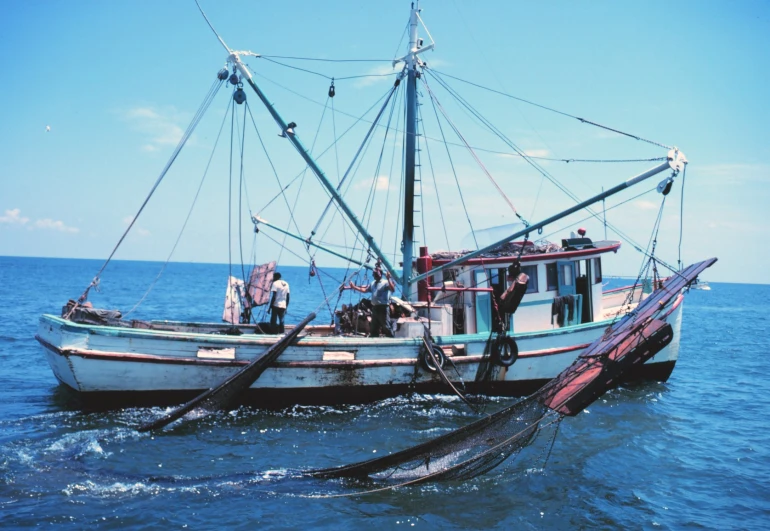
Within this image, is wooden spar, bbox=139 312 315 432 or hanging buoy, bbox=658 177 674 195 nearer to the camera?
wooden spar, bbox=139 312 315 432

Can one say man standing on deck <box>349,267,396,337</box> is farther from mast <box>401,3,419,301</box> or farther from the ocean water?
the ocean water

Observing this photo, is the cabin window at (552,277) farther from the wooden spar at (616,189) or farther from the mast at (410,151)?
the mast at (410,151)

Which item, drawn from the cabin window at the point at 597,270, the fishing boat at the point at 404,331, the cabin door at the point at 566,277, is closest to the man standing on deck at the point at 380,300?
the fishing boat at the point at 404,331

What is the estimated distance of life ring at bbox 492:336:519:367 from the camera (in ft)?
40.9

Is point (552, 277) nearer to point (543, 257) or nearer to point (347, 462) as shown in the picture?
point (543, 257)

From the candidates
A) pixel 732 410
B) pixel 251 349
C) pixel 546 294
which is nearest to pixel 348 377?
pixel 251 349

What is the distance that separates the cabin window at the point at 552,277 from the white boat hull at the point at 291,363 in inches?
53.8

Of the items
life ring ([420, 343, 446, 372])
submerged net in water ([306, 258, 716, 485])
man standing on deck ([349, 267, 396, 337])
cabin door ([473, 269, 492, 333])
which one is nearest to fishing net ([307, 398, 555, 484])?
submerged net in water ([306, 258, 716, 485])

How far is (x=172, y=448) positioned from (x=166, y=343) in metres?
2.20

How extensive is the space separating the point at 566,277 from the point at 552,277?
0.40m

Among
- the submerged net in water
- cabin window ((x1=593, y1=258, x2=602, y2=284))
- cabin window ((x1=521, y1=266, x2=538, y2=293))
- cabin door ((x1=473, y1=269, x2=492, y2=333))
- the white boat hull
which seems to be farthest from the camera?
cabin window ((x1=593, y1=258, x2=602, y2=284))

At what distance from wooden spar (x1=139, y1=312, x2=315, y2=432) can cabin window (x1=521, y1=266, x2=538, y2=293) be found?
597 centimetres

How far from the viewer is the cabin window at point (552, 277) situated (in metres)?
14.2

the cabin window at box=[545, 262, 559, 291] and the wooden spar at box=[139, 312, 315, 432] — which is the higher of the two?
the cabin window at box=[545, 262, 559, 291]
